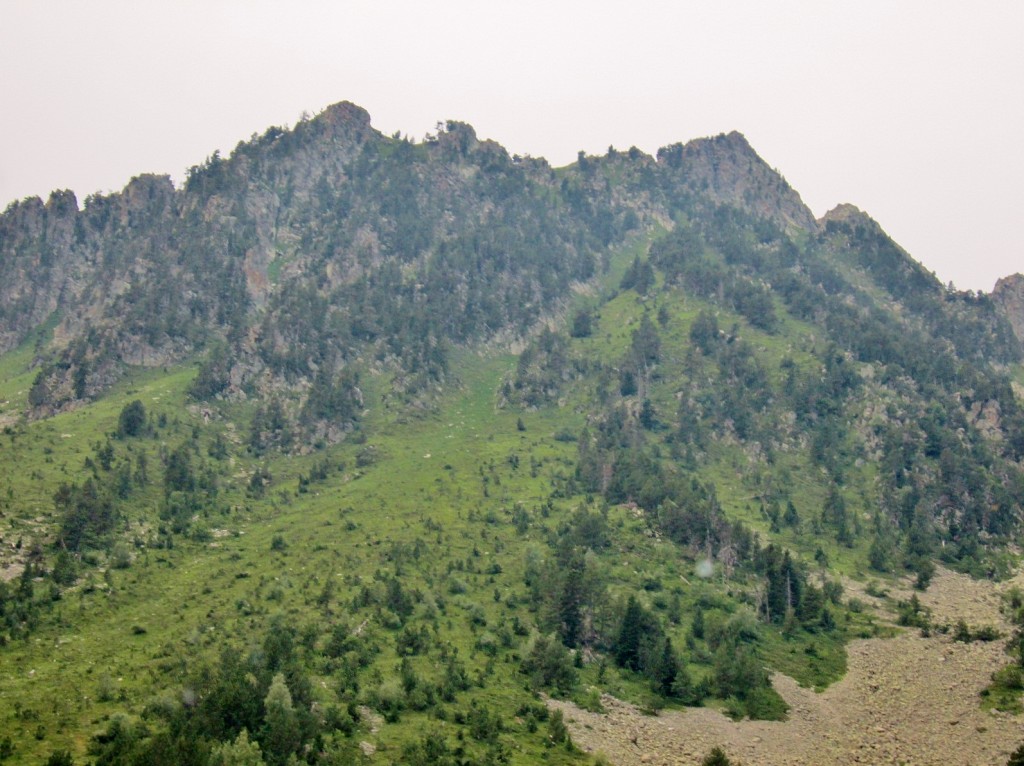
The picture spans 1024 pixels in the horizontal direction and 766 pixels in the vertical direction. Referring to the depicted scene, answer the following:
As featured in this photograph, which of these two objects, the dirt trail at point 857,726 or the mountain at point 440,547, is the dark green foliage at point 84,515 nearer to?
the mountain at point 440,547

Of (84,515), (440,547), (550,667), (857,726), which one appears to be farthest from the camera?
(440,547)

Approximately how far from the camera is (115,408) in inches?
6688

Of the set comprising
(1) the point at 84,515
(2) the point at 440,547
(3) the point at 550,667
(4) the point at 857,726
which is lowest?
(1) the point at 84,515

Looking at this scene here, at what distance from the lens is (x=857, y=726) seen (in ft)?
260

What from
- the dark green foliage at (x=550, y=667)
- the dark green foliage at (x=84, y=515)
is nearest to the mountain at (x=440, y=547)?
the dark green foliage at (x=550, y=667)

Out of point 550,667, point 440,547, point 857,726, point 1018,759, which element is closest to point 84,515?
point 440,547

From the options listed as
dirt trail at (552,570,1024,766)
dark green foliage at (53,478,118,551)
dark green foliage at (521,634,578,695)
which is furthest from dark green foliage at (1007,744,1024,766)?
dark green foliage at (53,478,118,551)

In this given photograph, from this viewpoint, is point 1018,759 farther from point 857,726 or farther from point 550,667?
point 550,667

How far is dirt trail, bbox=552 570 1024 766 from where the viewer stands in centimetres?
7156

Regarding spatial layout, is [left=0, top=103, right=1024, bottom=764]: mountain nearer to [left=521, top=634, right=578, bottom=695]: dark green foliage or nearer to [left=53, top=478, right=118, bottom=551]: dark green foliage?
[left=521, top=634, right=578, bottom=695]: dark green foliage

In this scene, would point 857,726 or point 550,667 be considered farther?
point 550,667

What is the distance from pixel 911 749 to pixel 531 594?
158ft

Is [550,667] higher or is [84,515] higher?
[550,667]

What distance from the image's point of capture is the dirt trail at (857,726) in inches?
2817
